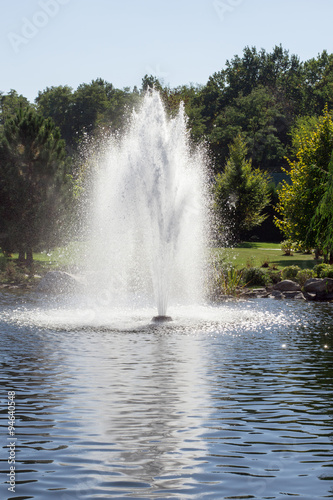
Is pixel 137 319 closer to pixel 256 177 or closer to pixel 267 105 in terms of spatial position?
pixel 256 177

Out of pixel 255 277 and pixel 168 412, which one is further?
pixel 255 277

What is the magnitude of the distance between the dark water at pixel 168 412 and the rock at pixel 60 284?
48.4 ft

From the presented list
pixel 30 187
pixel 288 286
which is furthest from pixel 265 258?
pixel 30 187

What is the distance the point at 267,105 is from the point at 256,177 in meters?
52.7

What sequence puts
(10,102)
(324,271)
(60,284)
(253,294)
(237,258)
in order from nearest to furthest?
(253,294)
(324,271)
(60,284)
(237,258)
(10,102)

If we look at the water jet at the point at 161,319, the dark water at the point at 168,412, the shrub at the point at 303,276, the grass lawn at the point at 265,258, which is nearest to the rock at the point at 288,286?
the shrub at the point at 303,276

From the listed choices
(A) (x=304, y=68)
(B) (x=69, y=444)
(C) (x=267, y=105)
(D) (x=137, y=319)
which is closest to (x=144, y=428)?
(B) (x=69, y=444)

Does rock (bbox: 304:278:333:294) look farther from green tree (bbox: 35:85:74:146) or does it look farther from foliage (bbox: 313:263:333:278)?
green tree (bbox: 35:85:74:146)

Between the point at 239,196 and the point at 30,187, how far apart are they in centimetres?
2205

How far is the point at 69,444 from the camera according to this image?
771 centimetres

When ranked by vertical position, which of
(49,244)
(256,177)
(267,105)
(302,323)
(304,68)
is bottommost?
(302,323)

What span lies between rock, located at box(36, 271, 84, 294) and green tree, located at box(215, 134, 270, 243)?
23.5 metres

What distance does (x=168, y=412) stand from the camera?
944 cm

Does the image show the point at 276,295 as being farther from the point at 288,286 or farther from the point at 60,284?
the point at 60,284
